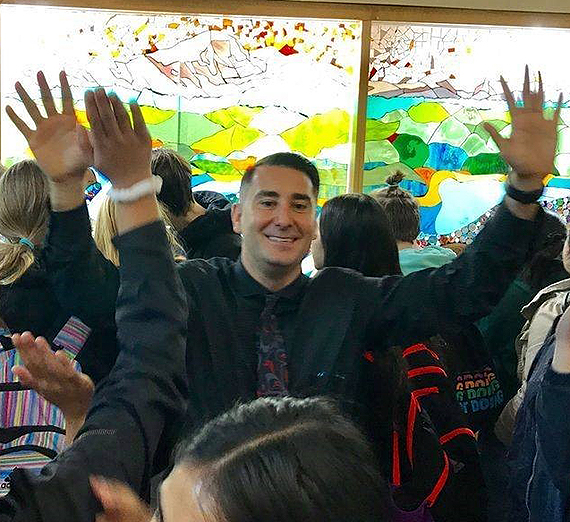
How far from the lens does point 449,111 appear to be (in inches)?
126

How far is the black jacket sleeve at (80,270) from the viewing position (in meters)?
1.09

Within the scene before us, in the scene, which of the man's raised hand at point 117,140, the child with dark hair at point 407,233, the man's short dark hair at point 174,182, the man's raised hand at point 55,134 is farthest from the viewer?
the man's short dark hair at point 174,182

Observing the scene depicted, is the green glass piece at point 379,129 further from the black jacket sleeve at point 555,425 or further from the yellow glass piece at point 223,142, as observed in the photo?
the black jacket sleeve at point 555,425

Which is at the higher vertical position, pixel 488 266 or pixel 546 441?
pixel 488 266

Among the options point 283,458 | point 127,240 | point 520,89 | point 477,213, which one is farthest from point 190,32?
point 283,458

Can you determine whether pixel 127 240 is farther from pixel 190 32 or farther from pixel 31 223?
pixel 190 32

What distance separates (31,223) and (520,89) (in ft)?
3.44

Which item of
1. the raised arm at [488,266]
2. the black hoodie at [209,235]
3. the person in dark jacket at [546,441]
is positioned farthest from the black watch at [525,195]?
the black hoodie at [209,235]

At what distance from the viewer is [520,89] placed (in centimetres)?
117

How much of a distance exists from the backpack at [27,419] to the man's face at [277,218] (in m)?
0.38

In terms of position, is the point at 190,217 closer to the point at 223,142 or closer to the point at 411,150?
the point at 223,142

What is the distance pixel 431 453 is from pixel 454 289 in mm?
372

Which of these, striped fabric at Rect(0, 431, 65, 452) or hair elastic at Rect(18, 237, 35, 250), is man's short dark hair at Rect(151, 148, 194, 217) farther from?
striped fabric at Rect(0, 431, 65, 452)

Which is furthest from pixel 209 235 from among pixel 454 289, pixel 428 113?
pixel 428 113
